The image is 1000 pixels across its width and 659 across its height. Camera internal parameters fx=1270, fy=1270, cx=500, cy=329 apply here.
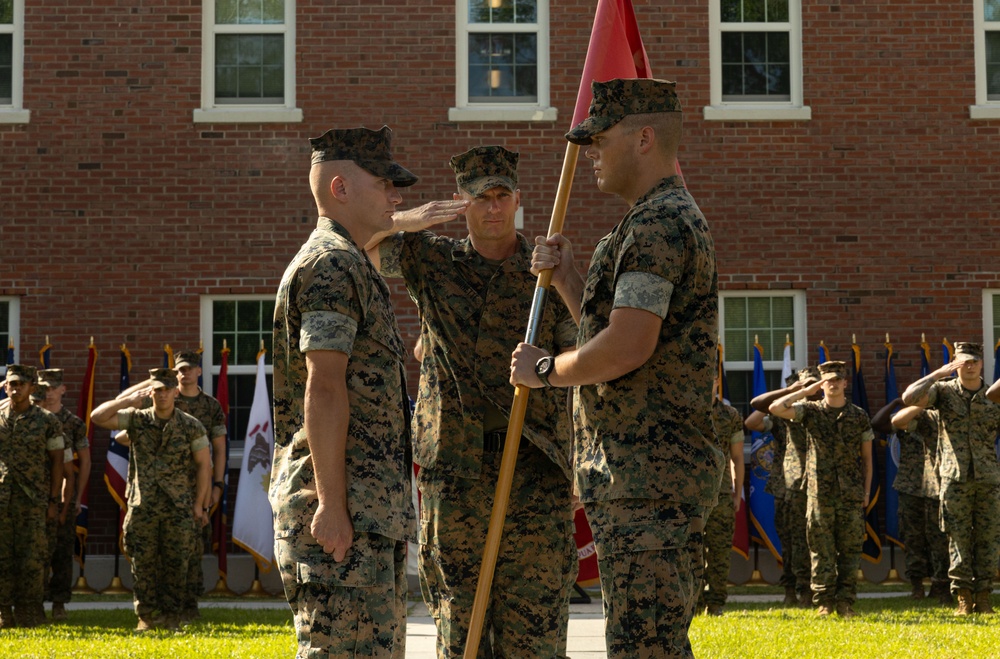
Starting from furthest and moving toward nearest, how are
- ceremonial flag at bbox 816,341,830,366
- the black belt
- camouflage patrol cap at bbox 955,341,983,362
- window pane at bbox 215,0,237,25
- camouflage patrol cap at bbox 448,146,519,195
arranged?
1. window pane at bbox 215,0,237,25
2. ceremonial flag at bbox 816,341,830,366
3. camouflage patrol cap at bbox 955,341,983,362
4. camouflage patrol cap at bbox 448,146,519,195
5. the black belt

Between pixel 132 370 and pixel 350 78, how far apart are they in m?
4.14

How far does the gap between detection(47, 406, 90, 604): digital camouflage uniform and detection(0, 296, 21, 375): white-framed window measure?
2.47 metres

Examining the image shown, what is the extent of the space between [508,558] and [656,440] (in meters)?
1.12

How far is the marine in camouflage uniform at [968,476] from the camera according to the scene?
37.3ft

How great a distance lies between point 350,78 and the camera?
14.6 m

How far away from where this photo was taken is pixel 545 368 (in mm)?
4363

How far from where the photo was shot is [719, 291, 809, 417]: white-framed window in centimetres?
1474

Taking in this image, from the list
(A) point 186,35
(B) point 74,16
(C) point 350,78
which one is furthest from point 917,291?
(B) point 74,16

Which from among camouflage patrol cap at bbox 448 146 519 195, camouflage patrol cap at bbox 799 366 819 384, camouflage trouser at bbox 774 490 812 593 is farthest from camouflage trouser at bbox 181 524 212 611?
camouflage patrol cap at bbox 448 146 519 195

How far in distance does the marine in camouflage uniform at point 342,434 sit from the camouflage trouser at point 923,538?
951 cm

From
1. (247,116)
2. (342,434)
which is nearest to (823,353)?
(247,116)

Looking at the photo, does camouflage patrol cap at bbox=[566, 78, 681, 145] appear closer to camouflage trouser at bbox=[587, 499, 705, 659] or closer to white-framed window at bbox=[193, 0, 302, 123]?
camouflage trouser at bbox=[587, 499, 705, 659]

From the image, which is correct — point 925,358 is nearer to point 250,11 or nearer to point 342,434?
point 250,11

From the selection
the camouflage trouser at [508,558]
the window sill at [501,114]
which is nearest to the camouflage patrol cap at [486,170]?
the camouflage trouser at [508,558]
